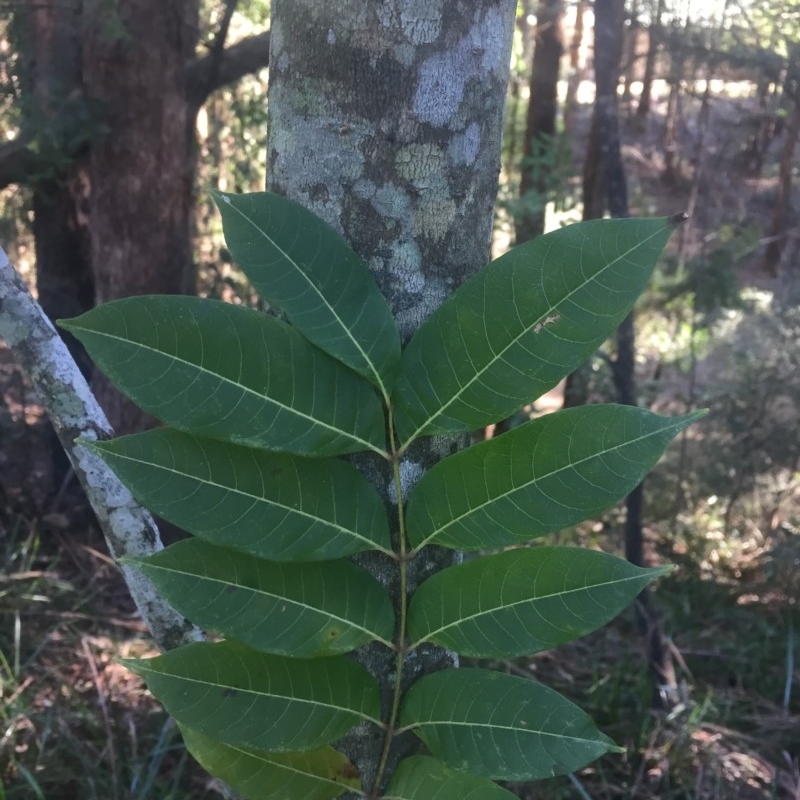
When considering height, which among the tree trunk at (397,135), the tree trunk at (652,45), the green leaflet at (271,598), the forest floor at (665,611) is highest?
the tree trunk at (652,45)

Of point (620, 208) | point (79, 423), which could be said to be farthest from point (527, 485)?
point (620, 208)

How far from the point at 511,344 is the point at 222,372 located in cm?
26

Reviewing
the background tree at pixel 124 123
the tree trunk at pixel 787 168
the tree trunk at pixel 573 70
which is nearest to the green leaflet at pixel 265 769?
the background tree at pixel 124 123

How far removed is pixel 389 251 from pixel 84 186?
311cm

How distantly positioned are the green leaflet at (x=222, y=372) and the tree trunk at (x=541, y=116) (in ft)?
10.3

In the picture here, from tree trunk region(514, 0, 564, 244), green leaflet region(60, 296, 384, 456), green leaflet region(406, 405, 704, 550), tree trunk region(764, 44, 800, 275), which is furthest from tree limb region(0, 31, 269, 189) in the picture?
green leaflet region(406, 405, 704, 550)

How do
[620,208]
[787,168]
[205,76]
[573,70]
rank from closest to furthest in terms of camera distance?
[620,208]
[205,76]
[787,168]
[573,70]

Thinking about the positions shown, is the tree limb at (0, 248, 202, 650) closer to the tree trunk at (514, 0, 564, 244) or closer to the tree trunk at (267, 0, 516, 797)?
the tree trunk at (267, 0, 516, 797)

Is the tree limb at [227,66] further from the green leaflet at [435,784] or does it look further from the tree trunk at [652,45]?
the green leaflet at [435,784]

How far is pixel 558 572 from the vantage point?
2.46 feet

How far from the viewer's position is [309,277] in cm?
76

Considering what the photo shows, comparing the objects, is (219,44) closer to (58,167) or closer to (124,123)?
(124,123)

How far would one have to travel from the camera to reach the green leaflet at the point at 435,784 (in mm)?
765

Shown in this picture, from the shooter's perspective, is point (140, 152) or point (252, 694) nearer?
point (252, 694)
